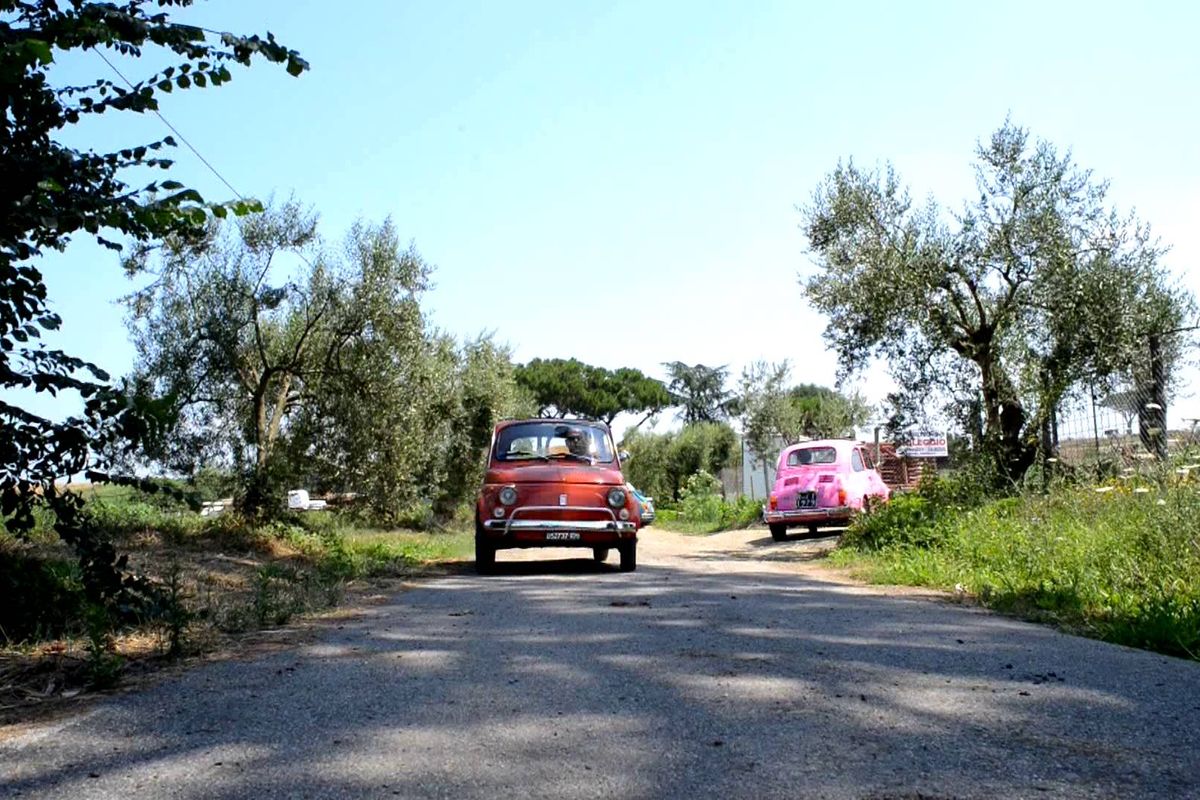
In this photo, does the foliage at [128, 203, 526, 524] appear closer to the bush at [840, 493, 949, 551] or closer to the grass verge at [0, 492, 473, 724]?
the grass verge at [0, 492, 473, 724]

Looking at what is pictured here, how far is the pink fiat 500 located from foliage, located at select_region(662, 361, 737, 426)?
186 feet

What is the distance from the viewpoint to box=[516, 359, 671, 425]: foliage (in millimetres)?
61000

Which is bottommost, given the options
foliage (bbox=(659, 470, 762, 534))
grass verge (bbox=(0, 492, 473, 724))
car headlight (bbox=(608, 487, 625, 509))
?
foliage (bbox=(659, 470, 762, 534))

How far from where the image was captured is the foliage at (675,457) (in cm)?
4903

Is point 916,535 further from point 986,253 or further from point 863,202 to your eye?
point 863,202

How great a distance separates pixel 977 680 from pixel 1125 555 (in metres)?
4.15

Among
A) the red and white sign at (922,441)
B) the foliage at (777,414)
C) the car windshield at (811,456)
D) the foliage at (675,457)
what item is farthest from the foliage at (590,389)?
the red and white sign at (922,441)

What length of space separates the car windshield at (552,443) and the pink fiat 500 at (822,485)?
24.0 ft

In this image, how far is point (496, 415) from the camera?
25.8 m

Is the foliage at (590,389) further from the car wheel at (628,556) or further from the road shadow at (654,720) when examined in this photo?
the road shadow at (654,720)

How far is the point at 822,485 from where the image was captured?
65.6 ft

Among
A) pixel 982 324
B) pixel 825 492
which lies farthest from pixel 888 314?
pixel 825 492

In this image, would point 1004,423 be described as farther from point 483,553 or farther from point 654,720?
point 654,720

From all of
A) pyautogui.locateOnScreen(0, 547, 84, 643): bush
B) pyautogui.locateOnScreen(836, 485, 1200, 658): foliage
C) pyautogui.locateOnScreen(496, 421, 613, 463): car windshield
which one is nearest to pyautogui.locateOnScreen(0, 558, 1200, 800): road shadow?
pyautogui.locateOnScreen(836, 485, 1200, 658): foliage
